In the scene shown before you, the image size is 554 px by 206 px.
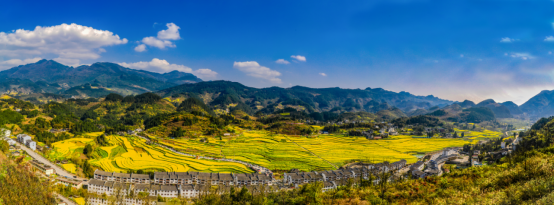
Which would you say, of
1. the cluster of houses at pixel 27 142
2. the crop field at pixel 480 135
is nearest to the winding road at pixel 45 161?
the cluster of houses at pixel 27 142

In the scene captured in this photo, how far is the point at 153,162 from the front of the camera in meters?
49.2

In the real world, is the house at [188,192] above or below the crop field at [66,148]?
below

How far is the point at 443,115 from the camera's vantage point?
18000 centimetres

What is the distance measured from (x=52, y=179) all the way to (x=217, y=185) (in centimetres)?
2545

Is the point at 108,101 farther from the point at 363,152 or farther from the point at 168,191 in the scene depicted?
the point at 363,152

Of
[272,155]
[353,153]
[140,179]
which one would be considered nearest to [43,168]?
[140,179]

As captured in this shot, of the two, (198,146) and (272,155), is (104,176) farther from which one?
(272,155)

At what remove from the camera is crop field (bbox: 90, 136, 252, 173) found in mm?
45094

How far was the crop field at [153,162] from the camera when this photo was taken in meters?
45.1

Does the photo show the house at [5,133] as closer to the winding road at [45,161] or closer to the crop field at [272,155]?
the winding road at [45,161]

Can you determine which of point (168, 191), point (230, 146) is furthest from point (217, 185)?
point (230, 146)

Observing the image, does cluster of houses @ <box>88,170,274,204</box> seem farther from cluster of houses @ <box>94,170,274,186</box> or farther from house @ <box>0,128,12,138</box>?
house @ <box>0,128,12,138</box>

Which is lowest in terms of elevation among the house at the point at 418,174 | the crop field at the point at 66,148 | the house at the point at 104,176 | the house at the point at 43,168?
the house at the point at 104,176

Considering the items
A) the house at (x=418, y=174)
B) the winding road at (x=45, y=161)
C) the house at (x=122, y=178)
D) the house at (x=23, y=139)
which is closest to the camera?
the house at (x=122, y=178)
